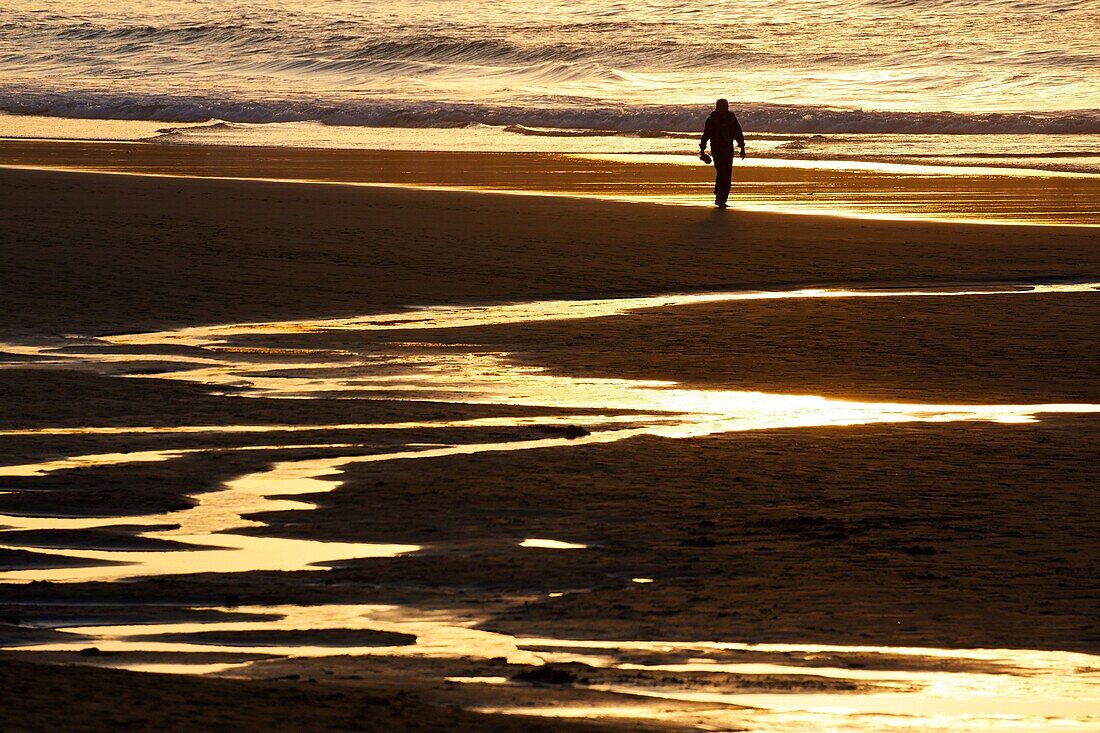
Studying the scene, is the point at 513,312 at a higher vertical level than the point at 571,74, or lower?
lower

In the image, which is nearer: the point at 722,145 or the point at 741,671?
the point at 741,671

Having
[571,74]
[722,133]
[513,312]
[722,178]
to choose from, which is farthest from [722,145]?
[571,74]

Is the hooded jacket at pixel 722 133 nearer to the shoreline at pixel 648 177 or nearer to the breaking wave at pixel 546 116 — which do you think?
the shoreline at pixel 648 177

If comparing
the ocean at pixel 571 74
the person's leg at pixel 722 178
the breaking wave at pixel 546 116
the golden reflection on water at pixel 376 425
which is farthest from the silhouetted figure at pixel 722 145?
the breaking wave at pixel 546 116

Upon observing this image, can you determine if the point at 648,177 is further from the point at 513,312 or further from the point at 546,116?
→ the point at 546,116

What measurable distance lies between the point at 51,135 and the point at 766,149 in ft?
49.2

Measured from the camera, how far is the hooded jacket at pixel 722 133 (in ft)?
67.6

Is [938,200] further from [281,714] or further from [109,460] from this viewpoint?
[281,714]

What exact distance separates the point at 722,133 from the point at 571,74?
125 feet

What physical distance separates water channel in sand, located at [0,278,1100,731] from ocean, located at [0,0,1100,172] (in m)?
20.5

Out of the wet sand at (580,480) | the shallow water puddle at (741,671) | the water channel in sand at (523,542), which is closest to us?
the shallow water puddle at (741,671)

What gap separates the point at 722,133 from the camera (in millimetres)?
20750

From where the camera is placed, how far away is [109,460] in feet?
23.1

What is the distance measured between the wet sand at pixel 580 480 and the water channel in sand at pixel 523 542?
0.09 meters
